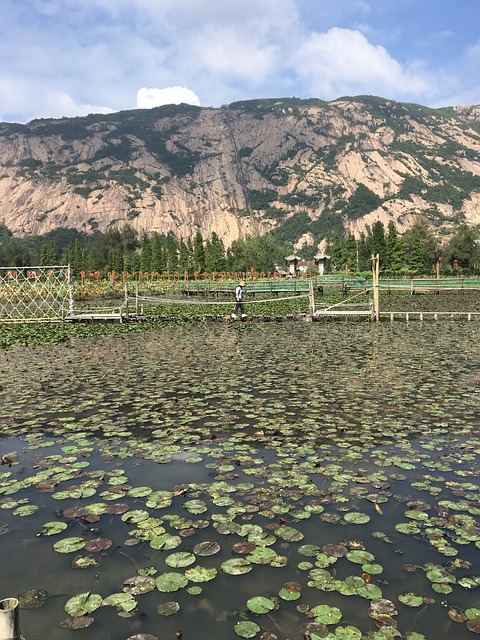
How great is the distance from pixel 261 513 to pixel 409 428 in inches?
133

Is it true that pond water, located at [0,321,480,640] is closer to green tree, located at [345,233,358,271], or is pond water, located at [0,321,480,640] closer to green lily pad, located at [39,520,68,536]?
green lily pad, located at [39,520,68,536]

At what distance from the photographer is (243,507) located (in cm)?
477

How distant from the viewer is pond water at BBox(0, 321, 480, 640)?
330 centimetres

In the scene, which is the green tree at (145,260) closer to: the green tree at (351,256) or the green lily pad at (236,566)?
the green tree at (351,256)

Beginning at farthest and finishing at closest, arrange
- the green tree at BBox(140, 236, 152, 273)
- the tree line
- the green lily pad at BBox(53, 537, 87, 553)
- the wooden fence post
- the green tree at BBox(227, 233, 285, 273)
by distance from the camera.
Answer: the green tree at BBox(227, 233, 285, 273), the green tree at BBox(140, 236, 152, 273), the tree line, the green lily pad at BBox(53, 537, 87, 553), the wooden fence post

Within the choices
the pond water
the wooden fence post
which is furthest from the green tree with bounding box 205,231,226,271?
the wooden fence post

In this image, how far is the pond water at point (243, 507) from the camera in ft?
10.8

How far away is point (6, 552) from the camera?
4.08 meters

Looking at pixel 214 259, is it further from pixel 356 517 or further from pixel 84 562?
pixel 84 562

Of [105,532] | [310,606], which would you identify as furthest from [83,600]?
[310,606]

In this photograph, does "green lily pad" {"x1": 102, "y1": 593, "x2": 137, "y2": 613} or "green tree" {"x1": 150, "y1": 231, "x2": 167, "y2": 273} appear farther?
"green tree" {"x1": 150, "y1": 231, "x2": 167, "y2": 273}

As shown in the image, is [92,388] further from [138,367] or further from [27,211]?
[27,211]

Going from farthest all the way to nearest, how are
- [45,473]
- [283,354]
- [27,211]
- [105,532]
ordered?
[27,211], [283,354], [45,473], [105,532]

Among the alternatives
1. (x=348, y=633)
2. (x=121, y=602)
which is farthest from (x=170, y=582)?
(x=348, y=633)
